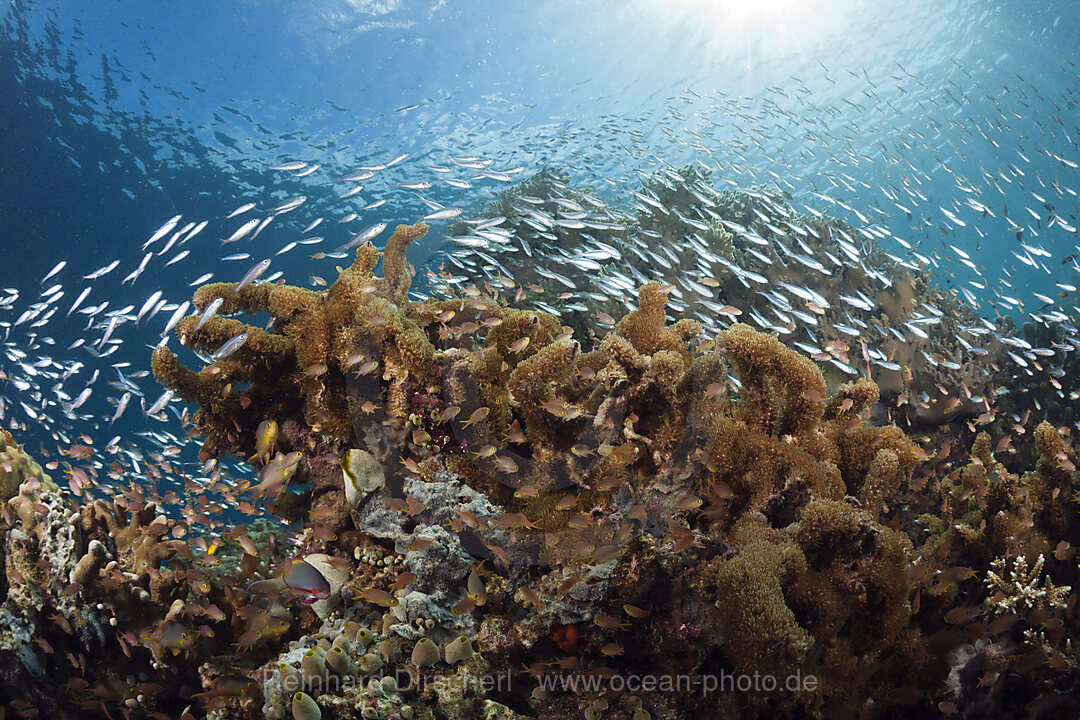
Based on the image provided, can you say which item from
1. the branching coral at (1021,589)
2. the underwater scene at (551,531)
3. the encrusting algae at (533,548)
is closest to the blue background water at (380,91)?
the underwater scene at (551,531)

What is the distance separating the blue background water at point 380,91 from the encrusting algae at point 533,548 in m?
14.0

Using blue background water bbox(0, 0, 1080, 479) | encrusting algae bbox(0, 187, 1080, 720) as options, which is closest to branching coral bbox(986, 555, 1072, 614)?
encrusting algae bbox(0, 187, 1080, 720)

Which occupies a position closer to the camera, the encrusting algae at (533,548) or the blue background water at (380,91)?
the encrusting algae at (533,548)

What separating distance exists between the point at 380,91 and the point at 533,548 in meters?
25.7

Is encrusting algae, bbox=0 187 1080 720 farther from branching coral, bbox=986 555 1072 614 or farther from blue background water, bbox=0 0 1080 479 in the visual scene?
blue background water, bbox=0 0 1080 479

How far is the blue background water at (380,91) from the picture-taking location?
19.0m

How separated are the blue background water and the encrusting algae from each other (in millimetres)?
14029

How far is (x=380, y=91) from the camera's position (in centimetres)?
2309

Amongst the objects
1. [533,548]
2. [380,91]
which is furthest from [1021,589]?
[380,91]

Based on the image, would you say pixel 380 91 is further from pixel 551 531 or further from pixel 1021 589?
pixel 1021 589

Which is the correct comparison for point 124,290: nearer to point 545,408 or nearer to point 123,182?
point 123,182

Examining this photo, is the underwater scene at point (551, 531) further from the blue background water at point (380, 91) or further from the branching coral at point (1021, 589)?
the blue background water at point (380, 91)

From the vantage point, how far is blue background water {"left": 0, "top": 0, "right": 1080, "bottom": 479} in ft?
62.3

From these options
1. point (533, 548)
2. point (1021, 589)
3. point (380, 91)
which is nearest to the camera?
point (533, 548)
